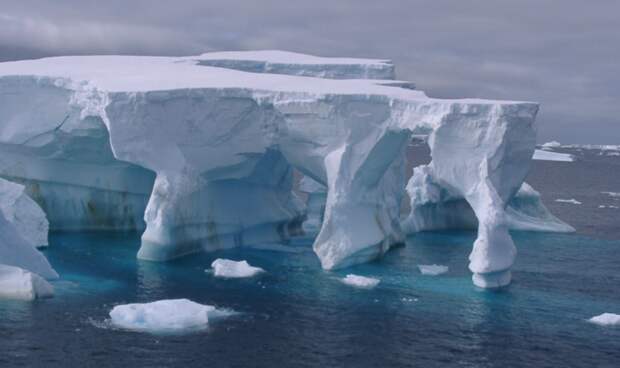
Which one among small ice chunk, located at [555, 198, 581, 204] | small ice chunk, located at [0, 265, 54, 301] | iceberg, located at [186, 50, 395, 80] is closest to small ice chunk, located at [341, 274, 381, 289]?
small ice chunk, located at [0, 265, 54, 301]

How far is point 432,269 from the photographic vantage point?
29781 millimetres

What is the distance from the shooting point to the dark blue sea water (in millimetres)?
19562

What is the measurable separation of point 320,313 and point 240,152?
33.7 feet

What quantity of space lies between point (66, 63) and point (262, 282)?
16.5m

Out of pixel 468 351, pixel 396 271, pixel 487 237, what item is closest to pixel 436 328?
pixel 468 351

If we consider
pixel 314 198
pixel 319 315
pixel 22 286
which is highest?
pixel 314 198

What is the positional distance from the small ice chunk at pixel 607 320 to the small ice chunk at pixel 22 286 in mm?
14721

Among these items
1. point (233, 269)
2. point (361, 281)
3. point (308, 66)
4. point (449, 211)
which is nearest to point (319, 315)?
point (361, 281)

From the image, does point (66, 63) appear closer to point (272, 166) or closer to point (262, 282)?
point (272, 166)

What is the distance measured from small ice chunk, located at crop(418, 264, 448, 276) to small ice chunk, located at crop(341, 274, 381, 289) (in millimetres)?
2665

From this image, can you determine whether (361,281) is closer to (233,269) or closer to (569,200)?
(233,269)

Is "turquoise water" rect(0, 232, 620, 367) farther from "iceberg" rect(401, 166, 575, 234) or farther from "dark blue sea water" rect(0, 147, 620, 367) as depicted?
"iceberg" rect(401, 166, 575, 234)

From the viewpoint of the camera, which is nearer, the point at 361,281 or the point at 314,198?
the point at 361,281

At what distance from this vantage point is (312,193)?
1699 inches
